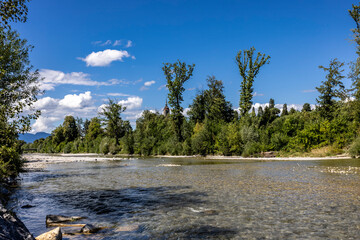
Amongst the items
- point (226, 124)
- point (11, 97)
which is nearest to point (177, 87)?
point (226, 124)

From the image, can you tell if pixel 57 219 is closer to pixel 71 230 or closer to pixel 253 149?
pixel 71 230

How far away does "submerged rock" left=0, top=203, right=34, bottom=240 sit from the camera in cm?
448

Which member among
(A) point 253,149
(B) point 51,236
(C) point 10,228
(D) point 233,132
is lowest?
(B) point 51,236

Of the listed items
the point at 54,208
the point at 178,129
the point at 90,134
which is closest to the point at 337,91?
the point at 178,129

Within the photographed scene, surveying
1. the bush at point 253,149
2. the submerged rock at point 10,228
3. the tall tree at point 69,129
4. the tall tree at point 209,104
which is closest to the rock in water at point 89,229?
the submerged rock at point 10,228

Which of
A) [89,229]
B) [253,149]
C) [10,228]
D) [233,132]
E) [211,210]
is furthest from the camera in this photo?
[233,132]

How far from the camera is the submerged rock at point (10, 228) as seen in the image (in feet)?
14.7

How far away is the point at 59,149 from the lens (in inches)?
4833

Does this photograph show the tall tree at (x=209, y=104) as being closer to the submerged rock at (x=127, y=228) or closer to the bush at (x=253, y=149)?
the bush at (x=253, y=149)

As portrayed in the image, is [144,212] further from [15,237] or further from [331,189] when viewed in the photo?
[331,189]

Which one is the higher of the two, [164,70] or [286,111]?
[164,70]

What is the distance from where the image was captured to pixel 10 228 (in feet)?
15.4

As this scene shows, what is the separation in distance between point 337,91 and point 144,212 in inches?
1663

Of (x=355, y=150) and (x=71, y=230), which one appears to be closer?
(x=71, y=230)
